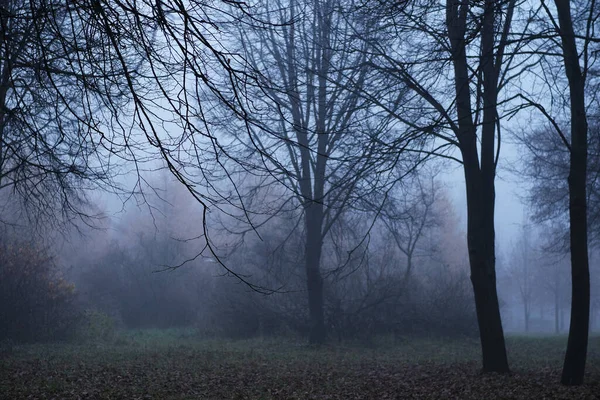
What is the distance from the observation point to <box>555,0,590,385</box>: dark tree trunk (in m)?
8.92

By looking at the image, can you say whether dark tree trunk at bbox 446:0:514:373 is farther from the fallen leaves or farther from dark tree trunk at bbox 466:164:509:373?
the fallen leaves

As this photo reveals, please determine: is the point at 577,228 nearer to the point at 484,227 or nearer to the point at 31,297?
the point at 484,227

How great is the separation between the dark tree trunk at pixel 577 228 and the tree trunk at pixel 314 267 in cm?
933

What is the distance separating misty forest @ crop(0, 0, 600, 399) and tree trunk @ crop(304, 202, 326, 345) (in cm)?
7

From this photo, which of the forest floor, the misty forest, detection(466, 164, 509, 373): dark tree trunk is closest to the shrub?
the misty forest

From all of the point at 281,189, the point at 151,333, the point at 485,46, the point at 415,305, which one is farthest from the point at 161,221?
the point at 485,46

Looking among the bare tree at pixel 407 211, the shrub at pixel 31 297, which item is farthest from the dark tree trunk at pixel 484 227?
the shrub at pixel 31 297

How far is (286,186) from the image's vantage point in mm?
4539

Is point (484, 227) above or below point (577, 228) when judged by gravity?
above

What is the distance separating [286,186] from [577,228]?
6.31 m

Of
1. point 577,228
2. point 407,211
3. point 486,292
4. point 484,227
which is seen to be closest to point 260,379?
point 486,292

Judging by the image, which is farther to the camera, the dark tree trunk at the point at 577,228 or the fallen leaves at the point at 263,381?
the dark tree trunk at the point at 577,228

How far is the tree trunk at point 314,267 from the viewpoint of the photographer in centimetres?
1792

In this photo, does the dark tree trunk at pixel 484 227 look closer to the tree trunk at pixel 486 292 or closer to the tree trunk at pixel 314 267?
the tree trunk at pixel 486 292
